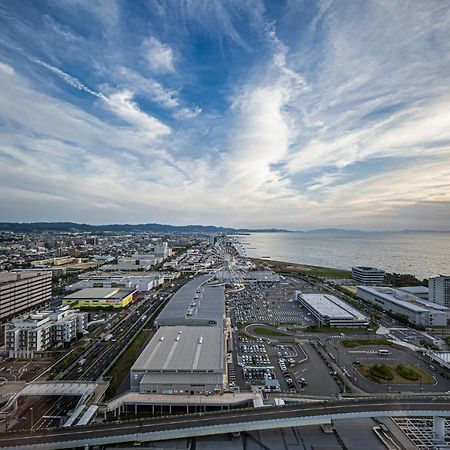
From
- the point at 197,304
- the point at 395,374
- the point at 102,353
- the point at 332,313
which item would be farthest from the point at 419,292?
the point at 102,353

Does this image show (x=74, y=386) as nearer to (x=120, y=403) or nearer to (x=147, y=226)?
(x=120, y=403)

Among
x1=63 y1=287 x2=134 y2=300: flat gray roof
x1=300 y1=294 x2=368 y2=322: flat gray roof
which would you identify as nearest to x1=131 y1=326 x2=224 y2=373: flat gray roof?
x1=300 y1=294 x2=368 y2=322: flat gray roof

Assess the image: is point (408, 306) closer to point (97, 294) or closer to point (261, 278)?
point (261, 278)

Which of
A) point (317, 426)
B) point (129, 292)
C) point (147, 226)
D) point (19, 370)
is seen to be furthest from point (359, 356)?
point (147, 226)

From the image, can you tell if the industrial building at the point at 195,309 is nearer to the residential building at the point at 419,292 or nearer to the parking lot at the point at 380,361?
the parking lot at the point at 380,361

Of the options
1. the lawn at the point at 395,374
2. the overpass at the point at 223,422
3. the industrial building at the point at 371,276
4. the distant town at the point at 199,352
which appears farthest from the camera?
the industrial building at the point at 371,276

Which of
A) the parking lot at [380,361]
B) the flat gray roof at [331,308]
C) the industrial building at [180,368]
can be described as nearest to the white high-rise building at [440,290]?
the flat gray roof at [331,308]
